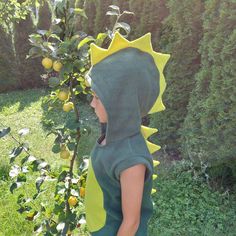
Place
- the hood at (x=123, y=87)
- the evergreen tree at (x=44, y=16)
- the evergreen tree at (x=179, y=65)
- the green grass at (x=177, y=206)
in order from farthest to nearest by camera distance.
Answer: the evergreen tree at (x=44, y=16) → the evergreen tree at (x=179, y=65) → the green grass at (x=177, y=206) → the hood at (x=123, y=87)

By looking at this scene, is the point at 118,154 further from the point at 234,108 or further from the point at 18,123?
the point at 18,123

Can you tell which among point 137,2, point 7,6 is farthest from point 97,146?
point 137,2

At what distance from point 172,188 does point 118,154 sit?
2177 mm

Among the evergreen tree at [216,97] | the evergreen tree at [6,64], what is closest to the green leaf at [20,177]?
the evergreen tree at [216,97]

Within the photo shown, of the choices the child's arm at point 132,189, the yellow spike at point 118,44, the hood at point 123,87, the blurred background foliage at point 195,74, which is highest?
the yellow spike at point 118,44

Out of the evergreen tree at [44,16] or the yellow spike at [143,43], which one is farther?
the evergreen tree at [44,16]

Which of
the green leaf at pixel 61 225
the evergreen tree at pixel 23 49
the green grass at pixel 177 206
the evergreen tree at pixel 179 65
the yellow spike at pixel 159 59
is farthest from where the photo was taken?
the evergreen tree at pixel 23 49

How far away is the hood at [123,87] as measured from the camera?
138cm

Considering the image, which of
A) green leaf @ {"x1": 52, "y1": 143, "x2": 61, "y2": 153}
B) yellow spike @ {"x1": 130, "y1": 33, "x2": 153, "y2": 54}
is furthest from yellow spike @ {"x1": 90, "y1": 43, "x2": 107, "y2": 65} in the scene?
green leaf @ {"x1": 52, "y1": 143, "x2": 61, "y2": 153}

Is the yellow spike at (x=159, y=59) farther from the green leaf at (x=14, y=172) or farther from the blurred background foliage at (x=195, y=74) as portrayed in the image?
the blurred background foliage at (x=195, y=74)

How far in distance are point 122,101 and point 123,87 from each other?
0.05m

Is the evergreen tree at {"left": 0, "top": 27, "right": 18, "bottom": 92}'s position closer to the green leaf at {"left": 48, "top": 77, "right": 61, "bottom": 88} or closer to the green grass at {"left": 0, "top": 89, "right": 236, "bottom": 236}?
the green grass at {"left": 0, "top": 89, "right": 236, "bottom": 236}

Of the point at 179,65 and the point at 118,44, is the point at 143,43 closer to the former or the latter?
the point at 118,44

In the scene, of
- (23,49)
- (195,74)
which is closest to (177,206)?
(195,74)
